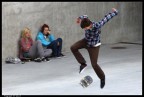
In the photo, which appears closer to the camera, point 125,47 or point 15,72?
point 15,72

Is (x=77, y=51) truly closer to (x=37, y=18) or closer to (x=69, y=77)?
(x=69, y=77)

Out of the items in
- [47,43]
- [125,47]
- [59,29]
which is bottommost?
[125,47]

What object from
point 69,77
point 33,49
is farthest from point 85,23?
point 69,77

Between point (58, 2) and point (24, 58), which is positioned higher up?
point (58, 2)

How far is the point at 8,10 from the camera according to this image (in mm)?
15836

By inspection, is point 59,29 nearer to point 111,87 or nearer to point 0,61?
point 0,61

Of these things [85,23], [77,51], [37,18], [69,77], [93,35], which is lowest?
[69,77]

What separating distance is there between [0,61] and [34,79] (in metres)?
2.98

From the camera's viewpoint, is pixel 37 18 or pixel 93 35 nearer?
pixel 93 35

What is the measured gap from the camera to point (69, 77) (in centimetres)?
1264

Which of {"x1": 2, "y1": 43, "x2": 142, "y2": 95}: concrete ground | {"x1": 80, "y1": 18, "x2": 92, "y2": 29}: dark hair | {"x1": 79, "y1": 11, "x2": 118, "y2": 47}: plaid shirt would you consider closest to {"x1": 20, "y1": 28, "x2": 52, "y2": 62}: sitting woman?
{"x1": 2, "y1": 43, "x2": 142, "y2": 95}: concrete ground

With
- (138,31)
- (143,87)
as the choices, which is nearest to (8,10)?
(143,87)

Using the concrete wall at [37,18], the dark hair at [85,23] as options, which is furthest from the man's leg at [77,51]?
the concrete wall at [37,18]

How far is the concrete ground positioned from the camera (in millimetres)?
10922
